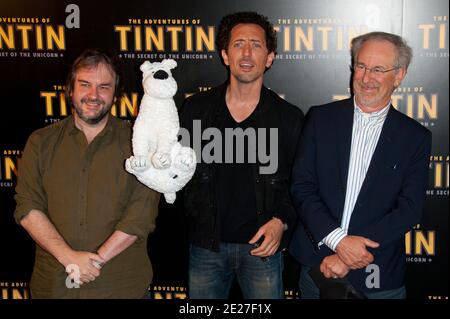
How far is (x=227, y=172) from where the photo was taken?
1.86 m

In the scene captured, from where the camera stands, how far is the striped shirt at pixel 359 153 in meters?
1.66

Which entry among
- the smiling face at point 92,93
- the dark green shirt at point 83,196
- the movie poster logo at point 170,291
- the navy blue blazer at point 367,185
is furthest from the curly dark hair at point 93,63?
the movie poster logo at point 170,291

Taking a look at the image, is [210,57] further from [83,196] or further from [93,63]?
[83,196]

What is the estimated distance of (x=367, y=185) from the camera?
162cm

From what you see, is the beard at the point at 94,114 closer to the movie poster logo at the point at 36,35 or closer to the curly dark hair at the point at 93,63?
the curly dark hair at the point at 93,63

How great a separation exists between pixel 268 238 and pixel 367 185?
42 cm

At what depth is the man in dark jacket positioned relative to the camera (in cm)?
184

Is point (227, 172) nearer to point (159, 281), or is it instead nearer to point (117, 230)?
point (117, 230)

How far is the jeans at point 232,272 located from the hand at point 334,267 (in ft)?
0.86

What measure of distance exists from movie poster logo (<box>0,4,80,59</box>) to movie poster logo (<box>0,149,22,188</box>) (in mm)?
481

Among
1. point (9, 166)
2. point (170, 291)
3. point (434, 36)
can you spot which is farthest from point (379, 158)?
point (9, 166)
